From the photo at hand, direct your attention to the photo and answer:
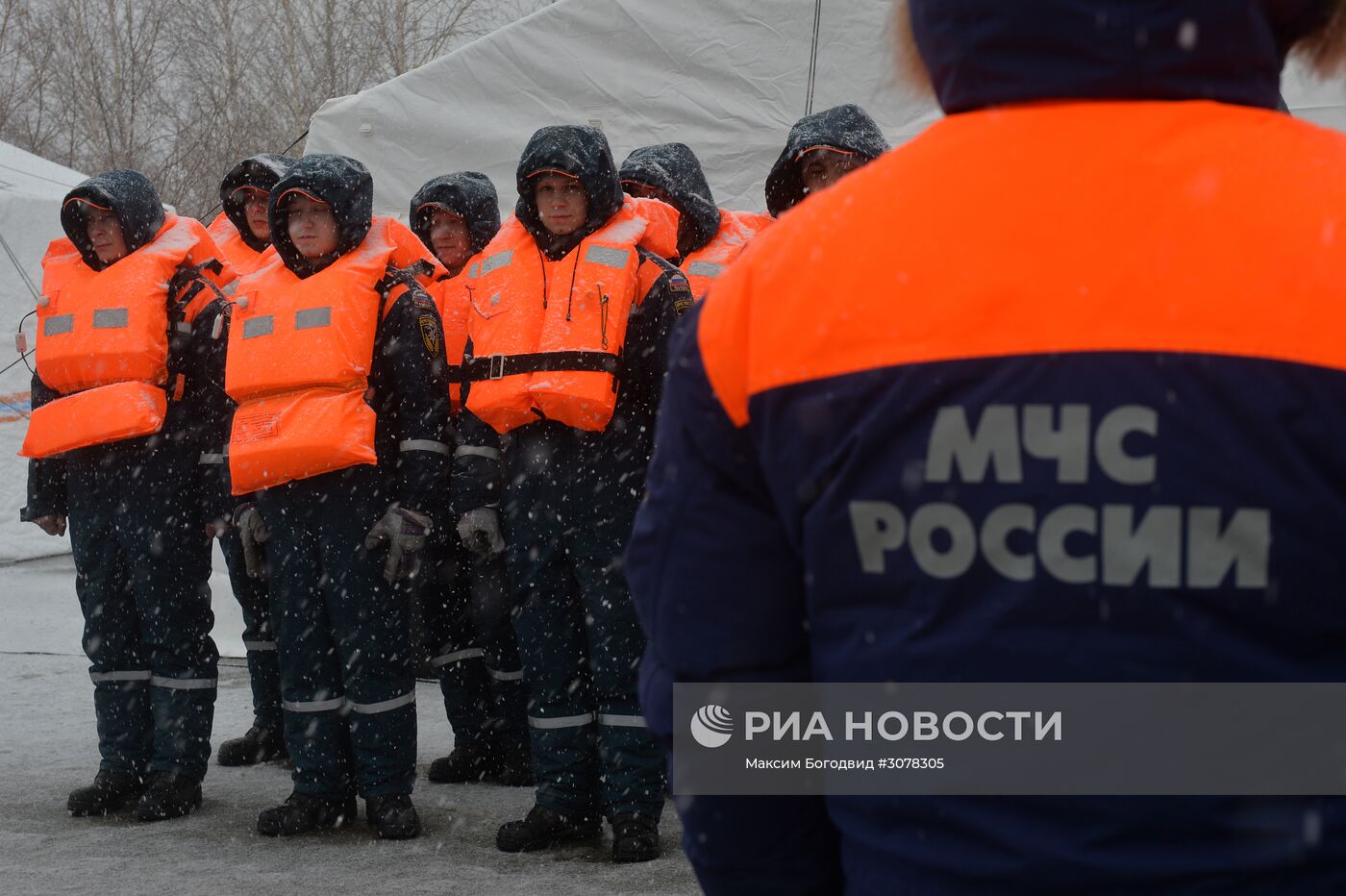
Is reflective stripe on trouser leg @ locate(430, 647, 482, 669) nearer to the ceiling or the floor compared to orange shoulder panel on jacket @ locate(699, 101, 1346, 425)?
nearer to the floor

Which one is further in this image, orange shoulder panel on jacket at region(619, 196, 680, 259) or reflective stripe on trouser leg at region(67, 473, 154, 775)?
reflective stripe on trouser leg at region(67, 473, 154, 775)

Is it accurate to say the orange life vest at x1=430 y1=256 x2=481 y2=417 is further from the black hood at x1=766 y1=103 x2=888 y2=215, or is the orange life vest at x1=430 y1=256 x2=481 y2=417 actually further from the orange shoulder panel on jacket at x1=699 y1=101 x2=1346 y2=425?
the orange shoulder panel on jacket at x1=699 y1=101 x2=1346 y2=425

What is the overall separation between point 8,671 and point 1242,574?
24.0 ft

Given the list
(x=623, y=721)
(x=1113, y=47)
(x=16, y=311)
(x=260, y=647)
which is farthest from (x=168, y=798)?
(x=16, y=311)

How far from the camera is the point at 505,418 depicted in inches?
172

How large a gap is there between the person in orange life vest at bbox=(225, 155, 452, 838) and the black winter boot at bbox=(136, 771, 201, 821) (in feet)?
1.36

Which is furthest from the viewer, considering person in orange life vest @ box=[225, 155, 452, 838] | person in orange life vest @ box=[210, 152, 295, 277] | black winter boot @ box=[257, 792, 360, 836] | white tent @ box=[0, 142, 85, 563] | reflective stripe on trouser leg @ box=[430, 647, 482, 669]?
white tent @ box=[0, 142, 85, 563]

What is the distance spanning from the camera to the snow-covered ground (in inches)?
160

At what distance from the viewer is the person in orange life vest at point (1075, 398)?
3.95ft

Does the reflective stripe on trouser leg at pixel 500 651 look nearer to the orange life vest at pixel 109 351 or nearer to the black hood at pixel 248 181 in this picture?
the orange life vest at pixel 109 351

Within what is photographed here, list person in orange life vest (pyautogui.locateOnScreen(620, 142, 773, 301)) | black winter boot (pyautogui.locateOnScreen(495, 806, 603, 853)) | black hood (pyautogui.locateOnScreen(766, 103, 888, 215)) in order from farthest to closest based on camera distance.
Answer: person in orange life vest (pyautogui.locateOnScreen(620, 142, 773, 301))
black hood (pyautogui.locateOnScreen(766, 103, 888, 215))
black winter boot (pyautogui.locateOnScreen(495, 806, 603, 853))

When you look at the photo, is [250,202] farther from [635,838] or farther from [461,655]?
[635,838]

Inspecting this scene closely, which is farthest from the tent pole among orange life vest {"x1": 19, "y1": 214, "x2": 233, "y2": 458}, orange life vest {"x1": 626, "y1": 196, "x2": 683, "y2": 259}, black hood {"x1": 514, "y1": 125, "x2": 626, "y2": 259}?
orange life vest {"x1": 19, "y1": 214, "x2": 233, "y2": 458}

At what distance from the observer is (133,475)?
15.9 ft
